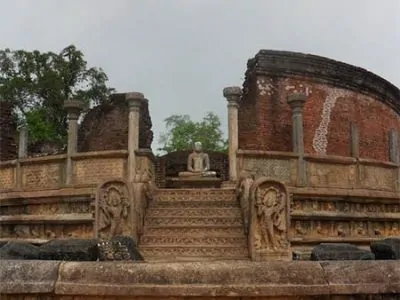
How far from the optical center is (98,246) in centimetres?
401

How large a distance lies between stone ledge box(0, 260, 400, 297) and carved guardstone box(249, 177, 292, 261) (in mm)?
5864

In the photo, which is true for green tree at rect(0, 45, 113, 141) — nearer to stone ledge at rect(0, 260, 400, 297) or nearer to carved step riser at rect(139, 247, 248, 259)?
carved step riser at rect(139, 247, 248, 259)

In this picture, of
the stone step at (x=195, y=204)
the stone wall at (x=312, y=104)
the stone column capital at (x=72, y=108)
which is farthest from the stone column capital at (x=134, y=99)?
the stone wall at (x=312, y=104)

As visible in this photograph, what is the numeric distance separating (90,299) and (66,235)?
7735 millimetres

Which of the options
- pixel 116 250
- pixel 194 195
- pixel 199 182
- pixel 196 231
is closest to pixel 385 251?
pixel 116 250

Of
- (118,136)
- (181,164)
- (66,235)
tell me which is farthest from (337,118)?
(66,235)

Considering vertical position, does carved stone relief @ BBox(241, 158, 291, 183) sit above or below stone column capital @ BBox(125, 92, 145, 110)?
below

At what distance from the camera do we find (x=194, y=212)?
9.71 m

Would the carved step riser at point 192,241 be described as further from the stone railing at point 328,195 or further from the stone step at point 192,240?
the stone railing at point 328,195

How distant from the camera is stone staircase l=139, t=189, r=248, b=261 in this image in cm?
877

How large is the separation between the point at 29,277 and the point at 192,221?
671 cm

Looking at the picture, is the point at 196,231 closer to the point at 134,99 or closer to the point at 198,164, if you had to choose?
the point at 134,99

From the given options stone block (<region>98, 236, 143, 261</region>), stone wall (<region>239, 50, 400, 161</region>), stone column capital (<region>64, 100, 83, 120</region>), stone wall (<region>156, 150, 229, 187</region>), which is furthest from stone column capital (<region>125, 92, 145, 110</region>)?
stone wall (<region>156, 150, 229, 187</region>)

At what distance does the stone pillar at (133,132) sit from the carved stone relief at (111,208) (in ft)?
3.39
